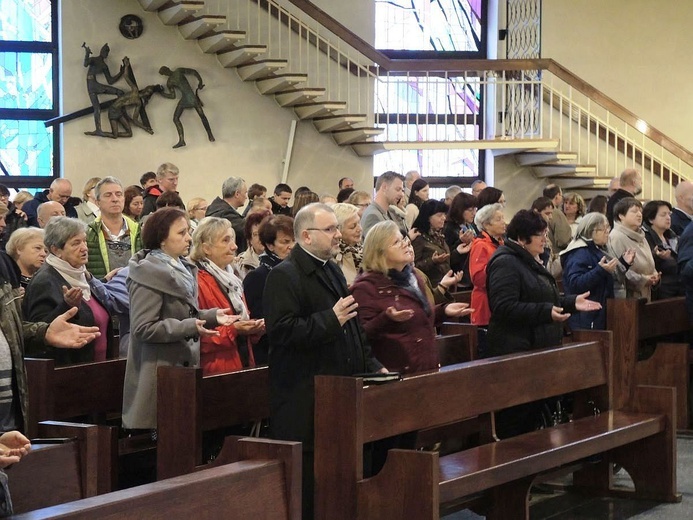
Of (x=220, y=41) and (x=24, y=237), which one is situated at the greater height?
(x=220, y=41)

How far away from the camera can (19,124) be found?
42.3 feet

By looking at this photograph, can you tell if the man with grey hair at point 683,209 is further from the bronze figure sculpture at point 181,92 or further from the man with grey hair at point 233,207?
the bronze figure sculpture at point 181,92

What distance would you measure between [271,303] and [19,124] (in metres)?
9.54

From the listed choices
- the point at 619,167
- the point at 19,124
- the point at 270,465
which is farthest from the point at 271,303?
the point at 619,167

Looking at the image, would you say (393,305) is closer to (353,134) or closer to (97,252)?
(97,252)

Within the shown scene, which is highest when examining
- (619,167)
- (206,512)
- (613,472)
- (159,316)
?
(619,167)

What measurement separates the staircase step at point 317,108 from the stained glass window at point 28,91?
288 cm

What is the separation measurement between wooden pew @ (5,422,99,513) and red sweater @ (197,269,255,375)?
1.58 metres

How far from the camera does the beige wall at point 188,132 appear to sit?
1266 centimetres

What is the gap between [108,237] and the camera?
6875 mm

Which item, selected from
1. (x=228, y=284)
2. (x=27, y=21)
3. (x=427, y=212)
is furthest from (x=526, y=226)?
(x=27, y=21)

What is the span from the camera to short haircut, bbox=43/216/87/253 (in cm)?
539

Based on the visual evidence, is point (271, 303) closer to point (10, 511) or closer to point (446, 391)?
point (446, 391)

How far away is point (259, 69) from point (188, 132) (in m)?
1.14
